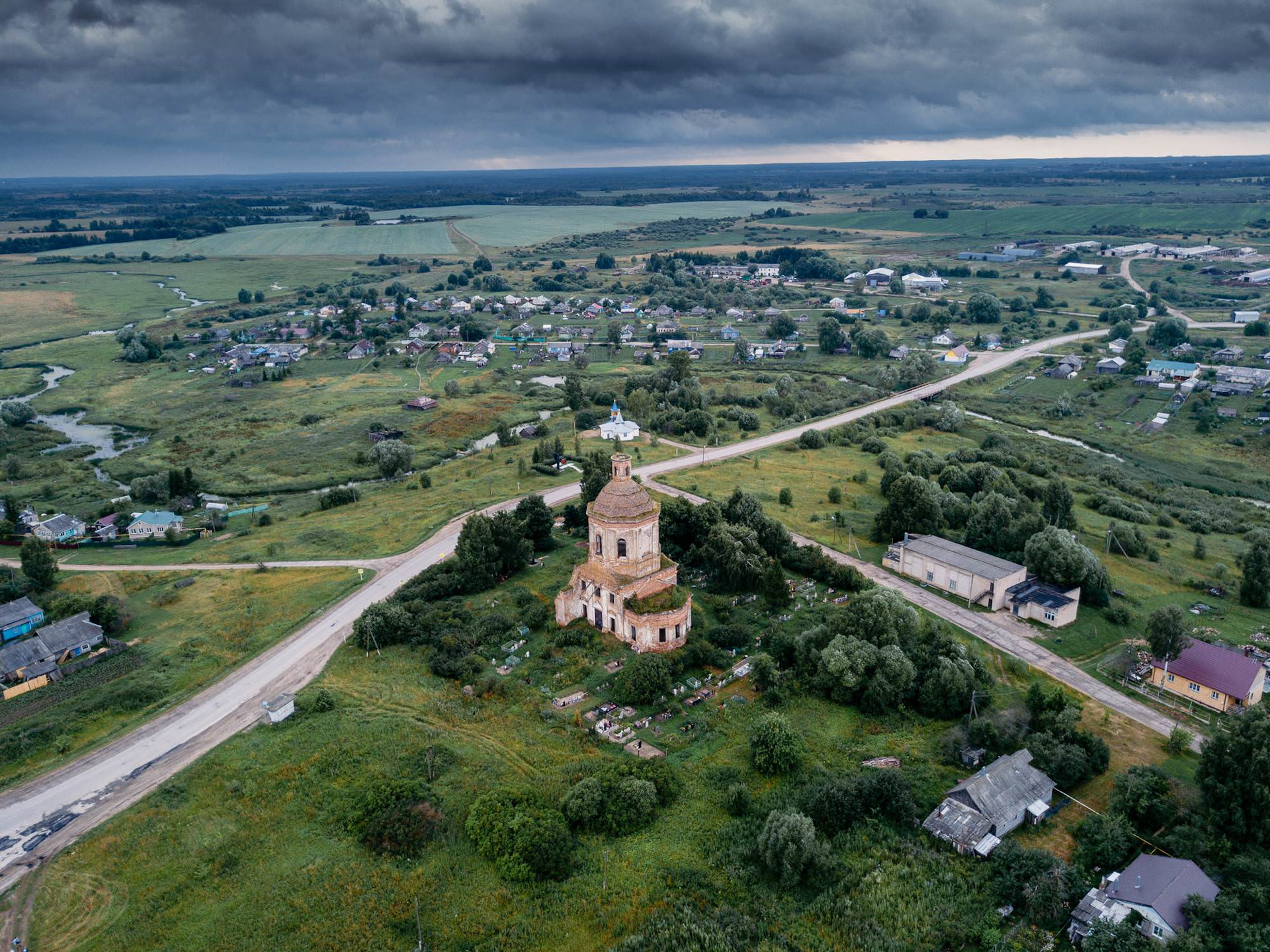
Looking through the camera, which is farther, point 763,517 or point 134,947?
point 763,517

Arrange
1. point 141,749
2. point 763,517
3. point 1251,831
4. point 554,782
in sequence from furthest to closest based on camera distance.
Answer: point 763,517, point 141,749, point 554,782, point 1251,831

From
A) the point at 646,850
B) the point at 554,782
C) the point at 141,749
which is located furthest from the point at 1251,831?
the point at 141,749

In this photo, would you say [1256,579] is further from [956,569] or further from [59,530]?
[59,530]

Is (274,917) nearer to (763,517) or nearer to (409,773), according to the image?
(409,773)

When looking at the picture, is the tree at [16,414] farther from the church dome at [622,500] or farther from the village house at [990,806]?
the village house at [990,806]

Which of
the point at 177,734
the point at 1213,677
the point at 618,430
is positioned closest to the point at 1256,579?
the point at 1213,677

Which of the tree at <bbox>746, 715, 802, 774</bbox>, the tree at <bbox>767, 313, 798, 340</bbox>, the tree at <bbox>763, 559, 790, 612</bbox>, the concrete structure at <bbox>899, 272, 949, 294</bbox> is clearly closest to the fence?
the tree at <bbox>746, 715, 802, 774</bbox>

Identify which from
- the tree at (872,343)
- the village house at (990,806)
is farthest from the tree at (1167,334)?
the village house at (990,806)
